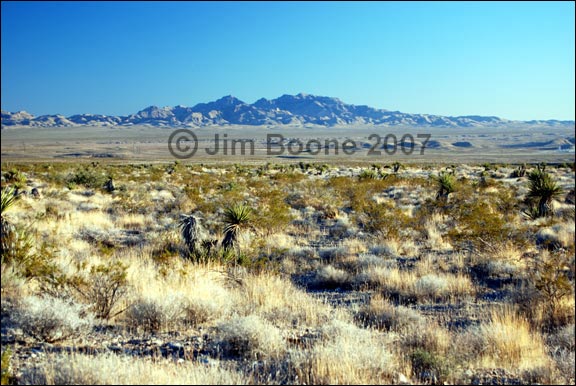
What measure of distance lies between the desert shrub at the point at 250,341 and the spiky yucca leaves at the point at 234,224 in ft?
17.3

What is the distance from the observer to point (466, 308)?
6.95 m

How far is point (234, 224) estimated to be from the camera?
1087cm

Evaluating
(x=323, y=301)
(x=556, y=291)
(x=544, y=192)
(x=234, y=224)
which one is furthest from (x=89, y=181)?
(x=556, y=291)

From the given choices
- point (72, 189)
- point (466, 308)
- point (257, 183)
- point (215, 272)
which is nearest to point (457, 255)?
point (466, 308)

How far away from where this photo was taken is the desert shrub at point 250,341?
5.04 meters

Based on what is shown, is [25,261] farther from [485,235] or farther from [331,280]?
[485,235]

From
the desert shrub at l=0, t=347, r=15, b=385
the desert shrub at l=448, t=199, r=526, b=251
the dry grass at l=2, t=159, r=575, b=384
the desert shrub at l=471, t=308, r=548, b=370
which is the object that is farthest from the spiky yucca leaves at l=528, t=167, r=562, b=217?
the desert shrub at l=0, t=347, r=15, b=385

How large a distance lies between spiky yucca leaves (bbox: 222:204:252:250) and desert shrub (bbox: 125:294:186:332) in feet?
14.4

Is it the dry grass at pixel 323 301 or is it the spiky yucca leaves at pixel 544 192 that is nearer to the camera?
the dry grass at pixel 323 301

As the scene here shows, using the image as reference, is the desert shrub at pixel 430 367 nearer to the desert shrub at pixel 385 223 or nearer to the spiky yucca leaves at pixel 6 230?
the spiky yucca leaves at pixel 6 230

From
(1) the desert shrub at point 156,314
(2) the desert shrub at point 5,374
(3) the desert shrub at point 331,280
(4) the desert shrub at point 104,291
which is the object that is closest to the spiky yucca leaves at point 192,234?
(3) the desert shrub at point 331,280

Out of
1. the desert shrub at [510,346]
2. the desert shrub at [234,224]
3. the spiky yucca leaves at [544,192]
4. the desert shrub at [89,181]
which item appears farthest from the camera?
the desert shrub at [89,181]

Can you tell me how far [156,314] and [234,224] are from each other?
499 centimetres

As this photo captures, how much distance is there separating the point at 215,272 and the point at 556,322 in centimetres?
586
